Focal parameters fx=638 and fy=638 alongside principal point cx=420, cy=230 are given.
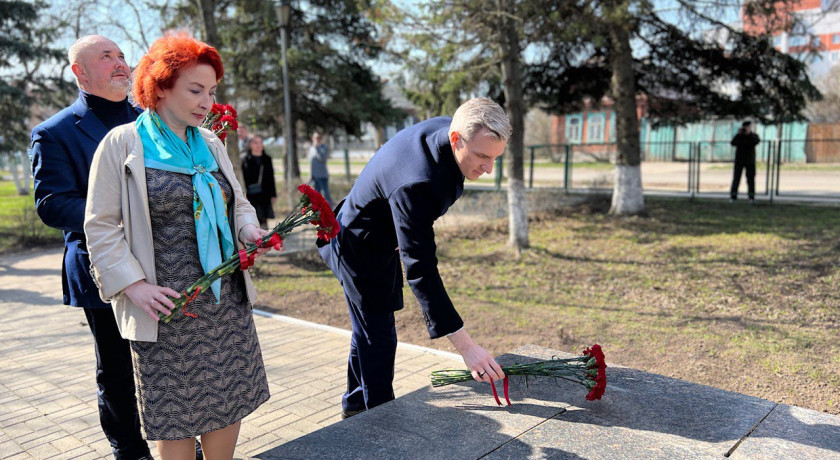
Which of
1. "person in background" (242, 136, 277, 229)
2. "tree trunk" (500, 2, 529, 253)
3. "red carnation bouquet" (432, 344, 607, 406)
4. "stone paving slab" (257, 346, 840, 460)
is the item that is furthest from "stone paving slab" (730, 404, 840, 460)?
"person in background" (242, 136, 277, 229)

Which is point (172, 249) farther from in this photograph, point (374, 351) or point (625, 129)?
point (625, 129)

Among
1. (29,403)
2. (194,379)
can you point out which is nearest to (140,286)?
(194,379)

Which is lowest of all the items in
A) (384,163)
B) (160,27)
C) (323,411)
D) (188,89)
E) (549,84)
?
(323,411)

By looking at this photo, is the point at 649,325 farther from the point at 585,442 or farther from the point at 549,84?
the point at 549,84

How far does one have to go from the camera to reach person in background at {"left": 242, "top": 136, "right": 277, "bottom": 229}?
9008 millimetres

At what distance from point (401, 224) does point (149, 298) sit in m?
0.91

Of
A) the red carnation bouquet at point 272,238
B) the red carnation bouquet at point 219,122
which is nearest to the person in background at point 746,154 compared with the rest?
the red carnation bouquet at point 219,122

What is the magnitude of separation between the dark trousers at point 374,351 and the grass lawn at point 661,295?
6.44 ft

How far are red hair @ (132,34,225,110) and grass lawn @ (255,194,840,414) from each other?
337 centimetres

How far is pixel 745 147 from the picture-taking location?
42.6 feet

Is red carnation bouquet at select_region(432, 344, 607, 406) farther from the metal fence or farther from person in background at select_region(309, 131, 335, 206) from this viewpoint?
the metal fence

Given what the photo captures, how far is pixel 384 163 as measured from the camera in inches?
103

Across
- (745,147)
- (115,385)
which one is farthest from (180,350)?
(745,147)

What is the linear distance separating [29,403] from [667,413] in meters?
3.58
